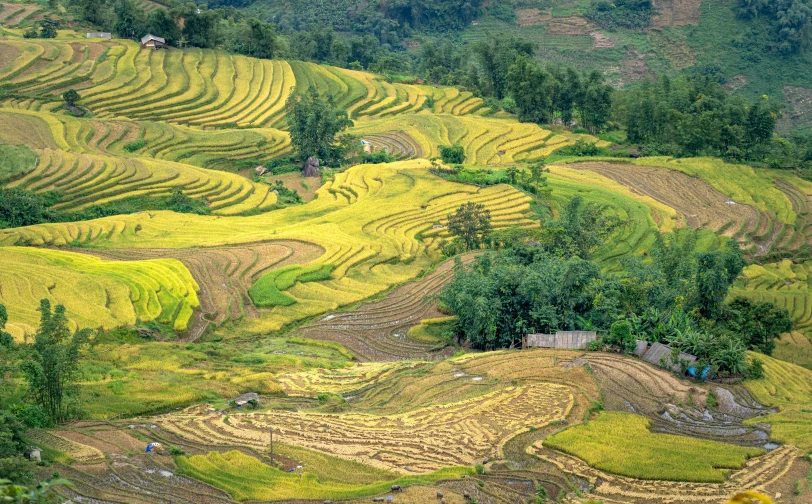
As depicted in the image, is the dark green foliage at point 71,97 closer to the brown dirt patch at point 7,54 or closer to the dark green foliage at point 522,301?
the brown dirt patch at point 7,54

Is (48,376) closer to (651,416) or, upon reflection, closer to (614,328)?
(651,416)

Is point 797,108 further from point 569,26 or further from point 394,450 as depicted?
point 394,450

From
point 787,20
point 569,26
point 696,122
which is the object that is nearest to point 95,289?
point 696,122

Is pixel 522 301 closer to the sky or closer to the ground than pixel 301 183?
closer to the sky

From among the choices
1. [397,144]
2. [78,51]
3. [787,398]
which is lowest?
[787,398]

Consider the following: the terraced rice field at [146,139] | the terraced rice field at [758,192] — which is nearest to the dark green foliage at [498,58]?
the terraced rice field at [758,192]

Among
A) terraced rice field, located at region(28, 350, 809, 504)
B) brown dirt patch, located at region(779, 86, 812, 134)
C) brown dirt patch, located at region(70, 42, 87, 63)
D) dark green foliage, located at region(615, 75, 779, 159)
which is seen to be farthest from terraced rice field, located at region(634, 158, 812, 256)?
brown dirt patch, located at region(70, 42, 87, 63)
